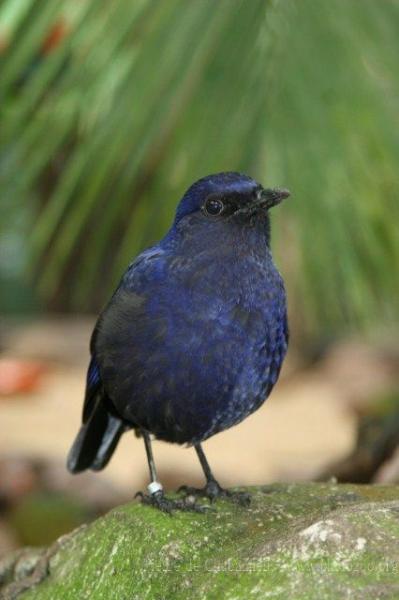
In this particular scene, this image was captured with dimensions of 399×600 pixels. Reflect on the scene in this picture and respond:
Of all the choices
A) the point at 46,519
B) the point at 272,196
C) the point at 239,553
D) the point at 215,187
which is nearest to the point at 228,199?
the point at 215,187

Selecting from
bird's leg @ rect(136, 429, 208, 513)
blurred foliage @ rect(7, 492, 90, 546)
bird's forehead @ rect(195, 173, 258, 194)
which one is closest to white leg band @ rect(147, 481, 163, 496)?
bird's leg @ rect(136, 429, 208, 513)

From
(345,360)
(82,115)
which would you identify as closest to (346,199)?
(82,115)

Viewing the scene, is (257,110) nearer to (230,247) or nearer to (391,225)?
(230,247)

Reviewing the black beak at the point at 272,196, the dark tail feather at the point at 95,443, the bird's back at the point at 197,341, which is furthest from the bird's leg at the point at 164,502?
the black beak at the point at 272,196

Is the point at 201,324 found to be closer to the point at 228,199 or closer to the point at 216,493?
the point at 228,199

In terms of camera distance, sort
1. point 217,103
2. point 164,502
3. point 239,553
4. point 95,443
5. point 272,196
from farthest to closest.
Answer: point 95,443, point 217,103, point 164,502, point 272,196, point 239,553

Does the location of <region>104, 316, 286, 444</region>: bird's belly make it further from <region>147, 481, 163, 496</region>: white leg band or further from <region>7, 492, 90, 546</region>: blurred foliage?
<region>7, 492, 90, 546</region>: blurred foliage
